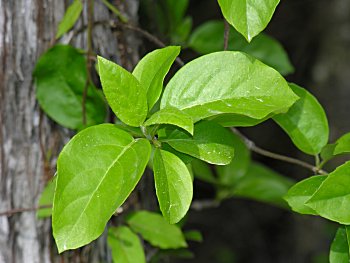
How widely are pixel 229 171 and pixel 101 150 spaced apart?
0.78 meters

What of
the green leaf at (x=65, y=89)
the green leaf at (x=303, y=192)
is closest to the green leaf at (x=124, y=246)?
the green leaf at (x=65, y=89)

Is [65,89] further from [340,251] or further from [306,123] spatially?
[340,251]

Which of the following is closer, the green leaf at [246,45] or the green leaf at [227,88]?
the green leaf at [227,88]

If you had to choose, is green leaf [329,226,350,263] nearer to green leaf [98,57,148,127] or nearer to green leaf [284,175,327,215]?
green leaf [284,175,327,215]

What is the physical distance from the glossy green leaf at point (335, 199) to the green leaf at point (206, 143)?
0.13 metres

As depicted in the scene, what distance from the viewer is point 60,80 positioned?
1056mm

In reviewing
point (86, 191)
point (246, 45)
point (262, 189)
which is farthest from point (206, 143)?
point (262, 189)

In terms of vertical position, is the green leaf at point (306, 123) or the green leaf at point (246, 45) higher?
the green leaf at point (306, 123)

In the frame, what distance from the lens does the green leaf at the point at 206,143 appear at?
760 mm

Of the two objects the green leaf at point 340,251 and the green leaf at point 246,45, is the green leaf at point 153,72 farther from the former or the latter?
the green leaf at point 246,45

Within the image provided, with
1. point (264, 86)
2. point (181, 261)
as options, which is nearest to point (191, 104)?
point (264, 86)

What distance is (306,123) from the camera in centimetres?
92

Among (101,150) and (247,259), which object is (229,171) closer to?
(101,150)

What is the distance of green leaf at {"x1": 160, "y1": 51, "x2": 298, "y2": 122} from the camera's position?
733 mm
